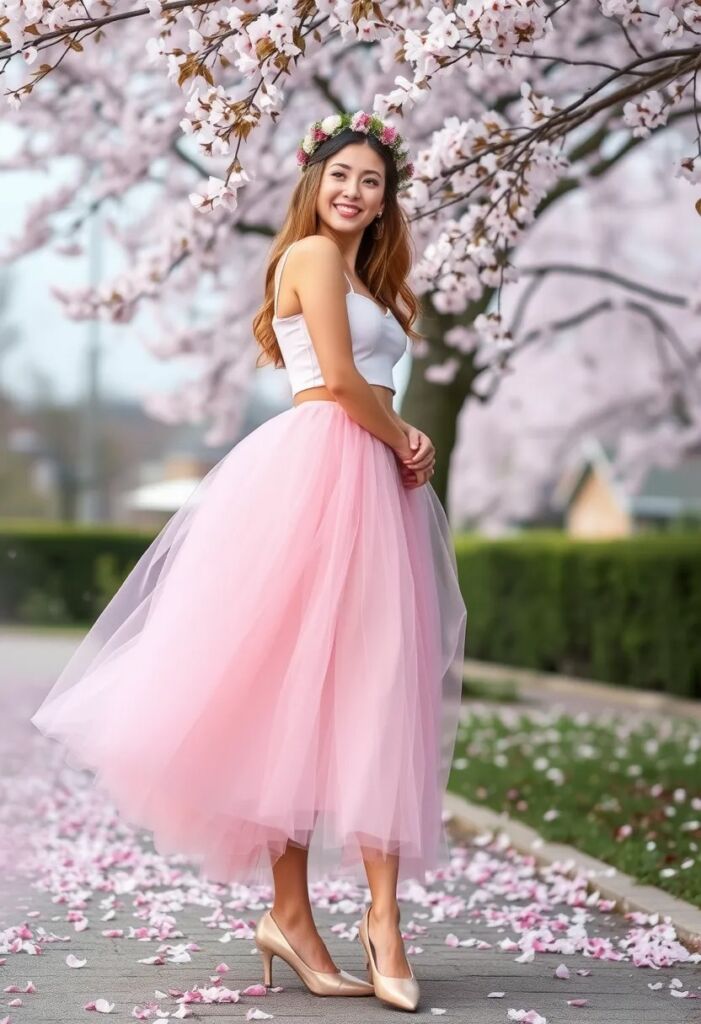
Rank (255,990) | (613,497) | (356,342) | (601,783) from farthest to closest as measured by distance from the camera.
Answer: (613,497)
(601,783)
(356,342)
(255,990)

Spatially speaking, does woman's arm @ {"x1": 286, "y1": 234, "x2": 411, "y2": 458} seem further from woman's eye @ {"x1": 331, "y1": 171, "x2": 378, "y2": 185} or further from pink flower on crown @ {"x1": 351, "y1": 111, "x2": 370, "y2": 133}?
pink flower on crown @ {"x1": 351, "y1": 111, "x2": 370, "y2": 133}

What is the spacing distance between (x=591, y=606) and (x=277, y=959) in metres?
11.0

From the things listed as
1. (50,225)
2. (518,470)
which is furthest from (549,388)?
(50,225)

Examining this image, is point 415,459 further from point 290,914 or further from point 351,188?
point 290,914

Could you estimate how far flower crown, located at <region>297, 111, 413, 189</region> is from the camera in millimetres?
4012

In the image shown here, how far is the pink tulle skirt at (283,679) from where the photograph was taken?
364cm

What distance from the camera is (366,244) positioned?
417cm

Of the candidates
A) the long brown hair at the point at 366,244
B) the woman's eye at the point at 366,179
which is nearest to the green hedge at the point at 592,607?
the long brown hair at the point at 366,244

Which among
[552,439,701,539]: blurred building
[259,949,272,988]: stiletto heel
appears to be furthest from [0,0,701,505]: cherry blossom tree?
[552,439,701,539]: blurred building

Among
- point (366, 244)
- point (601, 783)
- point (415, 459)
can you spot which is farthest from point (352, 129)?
point (601, 783)

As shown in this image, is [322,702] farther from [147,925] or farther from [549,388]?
[549,388]

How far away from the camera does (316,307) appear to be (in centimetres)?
381

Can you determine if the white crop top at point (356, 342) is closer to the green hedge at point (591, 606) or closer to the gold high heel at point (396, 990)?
the gold high heel at point (396, 990)

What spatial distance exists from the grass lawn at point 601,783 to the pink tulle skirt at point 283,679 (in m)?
1.71
